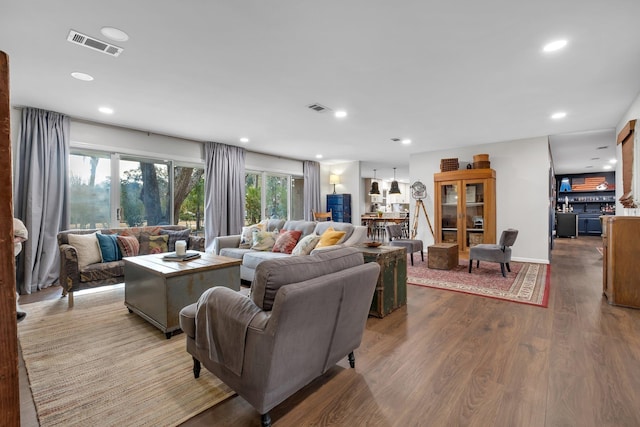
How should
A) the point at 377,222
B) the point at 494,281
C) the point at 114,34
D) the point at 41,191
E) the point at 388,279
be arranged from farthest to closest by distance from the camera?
the point at 377,222 → the point at 494,281 → the point at 41,191 → the point at 388,279 → the point at 114,34

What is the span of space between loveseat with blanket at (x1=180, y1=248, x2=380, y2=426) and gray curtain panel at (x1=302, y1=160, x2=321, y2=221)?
21.1ft

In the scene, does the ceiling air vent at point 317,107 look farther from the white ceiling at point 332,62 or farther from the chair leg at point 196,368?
the chair leg at point 196,368

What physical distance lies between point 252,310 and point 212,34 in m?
2.12

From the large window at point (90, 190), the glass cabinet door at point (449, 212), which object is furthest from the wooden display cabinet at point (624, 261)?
the large window at point (90, 190)

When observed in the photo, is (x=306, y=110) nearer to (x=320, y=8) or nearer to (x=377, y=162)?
(x=320, y=8)

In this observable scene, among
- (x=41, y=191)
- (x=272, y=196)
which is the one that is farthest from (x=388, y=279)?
(x=272, y=196)

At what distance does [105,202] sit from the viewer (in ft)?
15.8

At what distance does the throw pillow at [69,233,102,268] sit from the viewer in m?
3.41

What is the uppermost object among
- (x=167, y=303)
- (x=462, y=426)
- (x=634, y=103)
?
(x=634, y=103)

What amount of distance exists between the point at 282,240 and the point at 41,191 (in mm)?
3304

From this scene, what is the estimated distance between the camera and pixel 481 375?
1.92 metres

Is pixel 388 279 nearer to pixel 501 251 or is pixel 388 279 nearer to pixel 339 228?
pixel 339 228

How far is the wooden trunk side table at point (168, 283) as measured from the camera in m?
2.52

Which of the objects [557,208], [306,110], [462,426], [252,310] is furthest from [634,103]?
[557,208]
